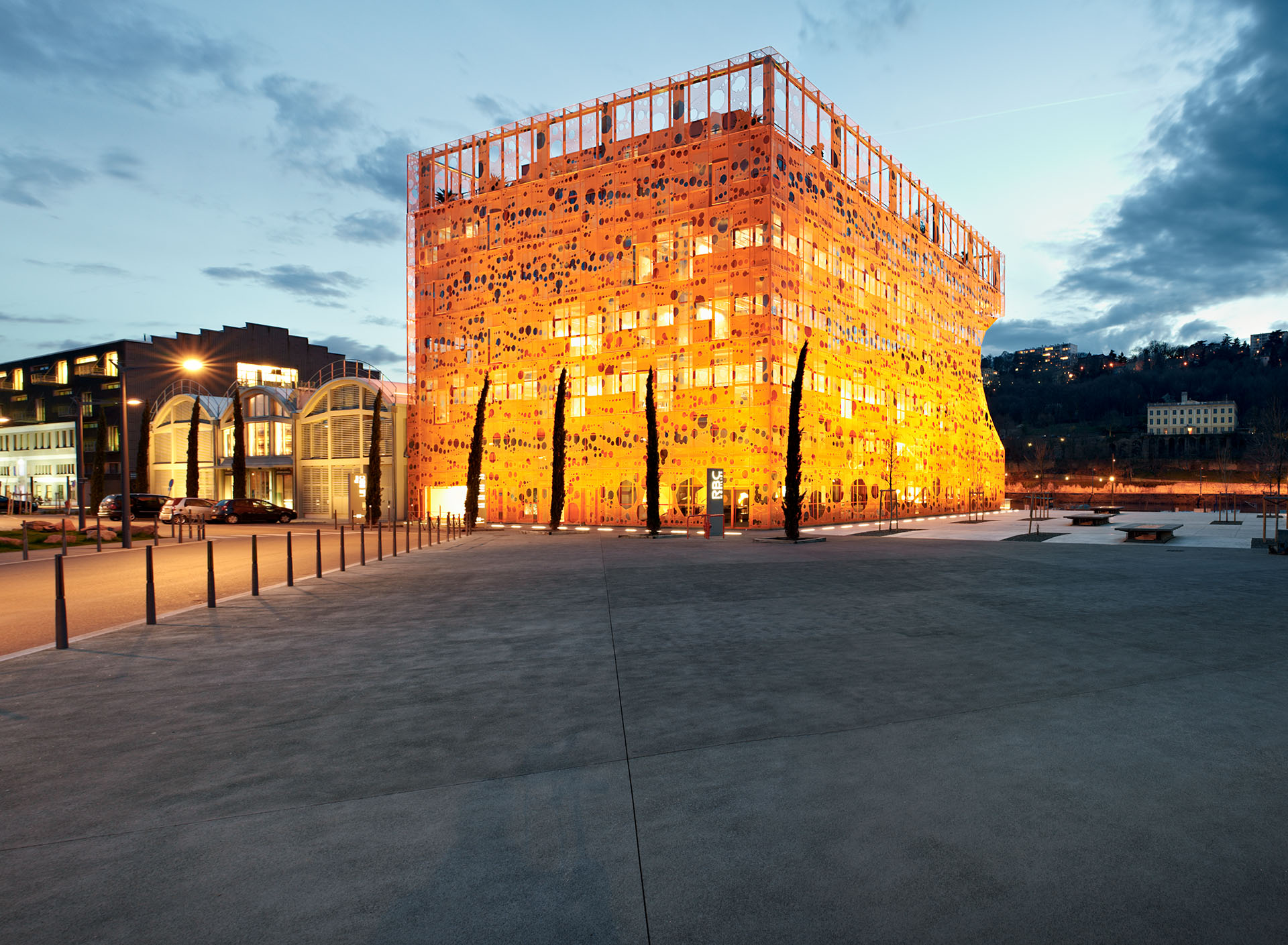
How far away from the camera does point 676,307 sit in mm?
39438

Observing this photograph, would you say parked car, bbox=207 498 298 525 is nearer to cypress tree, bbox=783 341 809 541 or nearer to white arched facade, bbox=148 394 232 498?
white arched facade, bbox=148 394 232 498

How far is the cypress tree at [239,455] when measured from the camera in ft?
173

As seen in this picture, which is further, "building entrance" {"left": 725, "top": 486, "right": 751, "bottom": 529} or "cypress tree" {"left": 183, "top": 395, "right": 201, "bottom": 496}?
"cypress tree" {"left": 183, "top": 395, "right": 201, "bottom": 496}

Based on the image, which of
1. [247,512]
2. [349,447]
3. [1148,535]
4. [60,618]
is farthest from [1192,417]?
[60,618]

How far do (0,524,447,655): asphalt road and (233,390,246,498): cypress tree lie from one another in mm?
23241

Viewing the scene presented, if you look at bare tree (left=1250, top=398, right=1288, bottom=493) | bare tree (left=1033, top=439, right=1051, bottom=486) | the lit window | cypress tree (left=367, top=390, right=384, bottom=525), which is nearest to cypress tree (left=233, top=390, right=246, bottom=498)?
cypress tree (left=367, top=390, right=384, bottom=525)

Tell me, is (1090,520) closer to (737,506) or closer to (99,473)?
(737,506)

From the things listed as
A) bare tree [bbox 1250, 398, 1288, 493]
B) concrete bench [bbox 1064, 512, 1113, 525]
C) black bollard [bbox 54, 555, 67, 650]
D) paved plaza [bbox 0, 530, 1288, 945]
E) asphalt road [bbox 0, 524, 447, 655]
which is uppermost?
bare tree [bbox 1250, 398, 1288, 493]

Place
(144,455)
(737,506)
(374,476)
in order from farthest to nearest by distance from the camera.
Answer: (144,455) < (374,476) < (737,506)

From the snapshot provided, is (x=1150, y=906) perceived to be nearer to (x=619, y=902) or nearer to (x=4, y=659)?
(x=619, y=902)

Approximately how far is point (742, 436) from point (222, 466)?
A: 40770mm

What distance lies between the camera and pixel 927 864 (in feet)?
12.5

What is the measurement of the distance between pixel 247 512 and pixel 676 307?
1115 inches

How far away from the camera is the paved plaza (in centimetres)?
345
